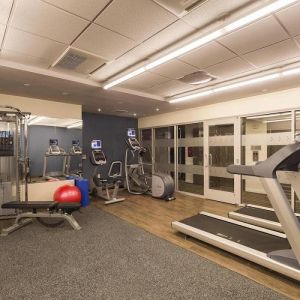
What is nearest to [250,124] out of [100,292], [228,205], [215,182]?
[215,182]

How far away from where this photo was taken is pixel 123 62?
10.3 feet

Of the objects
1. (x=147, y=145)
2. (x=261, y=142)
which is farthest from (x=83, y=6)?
(x=147, y=145)

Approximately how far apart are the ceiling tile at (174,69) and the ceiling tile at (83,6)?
53.0 inches

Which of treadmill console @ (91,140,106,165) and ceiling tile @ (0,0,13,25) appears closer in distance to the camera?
ceiling tile @ (0,0,13,25)

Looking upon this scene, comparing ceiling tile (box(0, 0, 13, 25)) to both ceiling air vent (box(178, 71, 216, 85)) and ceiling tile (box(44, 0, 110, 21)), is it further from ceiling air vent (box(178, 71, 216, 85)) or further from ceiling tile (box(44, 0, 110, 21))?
ceiling air vent (box(178, 71, 216, 85))

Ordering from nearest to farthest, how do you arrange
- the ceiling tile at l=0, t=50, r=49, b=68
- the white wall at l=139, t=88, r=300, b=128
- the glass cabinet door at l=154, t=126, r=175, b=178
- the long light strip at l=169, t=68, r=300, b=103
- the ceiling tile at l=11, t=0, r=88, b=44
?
the ceiling tile at l=11, t=0, r=88, b=44 → the ceiling tile at l=0, t=50, r=49, b=68 → the long light strip at l=169, t=68, r=300, b=103 → the white wall at l=139, t=88, r=300, b=128 → the glass cabinet door at l=154, t=126, r=175, b=178

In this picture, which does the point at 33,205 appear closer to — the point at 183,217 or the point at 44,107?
the point at 44,107

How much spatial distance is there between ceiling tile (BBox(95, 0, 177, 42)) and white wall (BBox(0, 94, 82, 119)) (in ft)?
10.8

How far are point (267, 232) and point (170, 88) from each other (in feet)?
9.93

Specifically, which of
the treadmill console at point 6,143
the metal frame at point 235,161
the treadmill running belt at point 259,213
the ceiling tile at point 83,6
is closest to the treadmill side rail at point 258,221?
the treadmill running belt at point 259,213

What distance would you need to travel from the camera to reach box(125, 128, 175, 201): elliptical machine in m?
5.38

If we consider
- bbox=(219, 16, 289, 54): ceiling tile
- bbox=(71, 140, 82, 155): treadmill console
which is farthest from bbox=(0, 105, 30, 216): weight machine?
bbox=(219, 16, 289, 54): ceiling tile

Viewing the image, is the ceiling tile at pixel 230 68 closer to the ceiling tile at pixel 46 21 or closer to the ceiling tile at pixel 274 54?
the ceiling tile at pixel 274 54

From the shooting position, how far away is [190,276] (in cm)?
228
